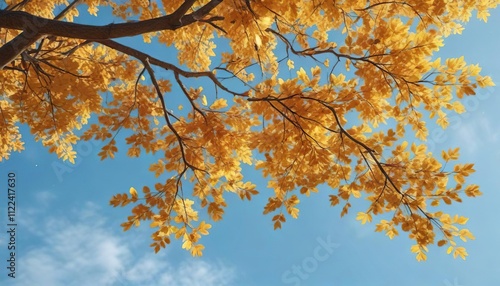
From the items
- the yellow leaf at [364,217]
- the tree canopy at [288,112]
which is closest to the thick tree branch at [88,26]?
the tree canopy at [288,112]

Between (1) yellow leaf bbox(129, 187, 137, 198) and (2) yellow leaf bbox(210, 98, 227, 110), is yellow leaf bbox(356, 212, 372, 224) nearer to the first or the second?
(2) yellow leaf bbox(210, 98, 227, 110)

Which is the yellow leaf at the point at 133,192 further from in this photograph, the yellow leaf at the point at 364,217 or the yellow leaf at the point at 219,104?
the yellow leaf at the point at 364,217

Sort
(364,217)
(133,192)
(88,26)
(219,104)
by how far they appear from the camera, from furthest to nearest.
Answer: (219,104), (133,192), (364,217), (88,26)

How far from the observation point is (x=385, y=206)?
3.48m

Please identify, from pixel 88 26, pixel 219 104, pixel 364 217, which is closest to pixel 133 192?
pixel 219 104

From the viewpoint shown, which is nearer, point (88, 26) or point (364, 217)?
point (88, 26)

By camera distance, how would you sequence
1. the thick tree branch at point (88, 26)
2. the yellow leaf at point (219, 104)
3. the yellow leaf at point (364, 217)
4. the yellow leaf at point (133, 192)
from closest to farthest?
the thick tree branch at point (88, 26) → the yellow leaf at point (364, 217) → the yellow leaf at point (133, 192) → the yellow leaf at point (219, 104)

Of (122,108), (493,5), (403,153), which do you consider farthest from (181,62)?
(493,5)

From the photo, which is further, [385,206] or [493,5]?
[493,5]

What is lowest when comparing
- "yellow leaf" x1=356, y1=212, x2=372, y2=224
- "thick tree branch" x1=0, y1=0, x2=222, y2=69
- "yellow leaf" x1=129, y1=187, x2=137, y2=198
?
"yellow leaf" x1=356, y1=212, x2=372, y2=224

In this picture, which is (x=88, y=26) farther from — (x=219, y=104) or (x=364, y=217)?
(x=364, y=217)

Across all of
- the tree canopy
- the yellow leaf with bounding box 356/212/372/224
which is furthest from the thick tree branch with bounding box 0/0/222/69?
the yellow leaf with bounding box 356/212/372/224

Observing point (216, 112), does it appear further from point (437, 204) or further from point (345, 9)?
point (437, 204)

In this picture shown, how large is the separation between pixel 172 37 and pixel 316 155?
2583 mm
